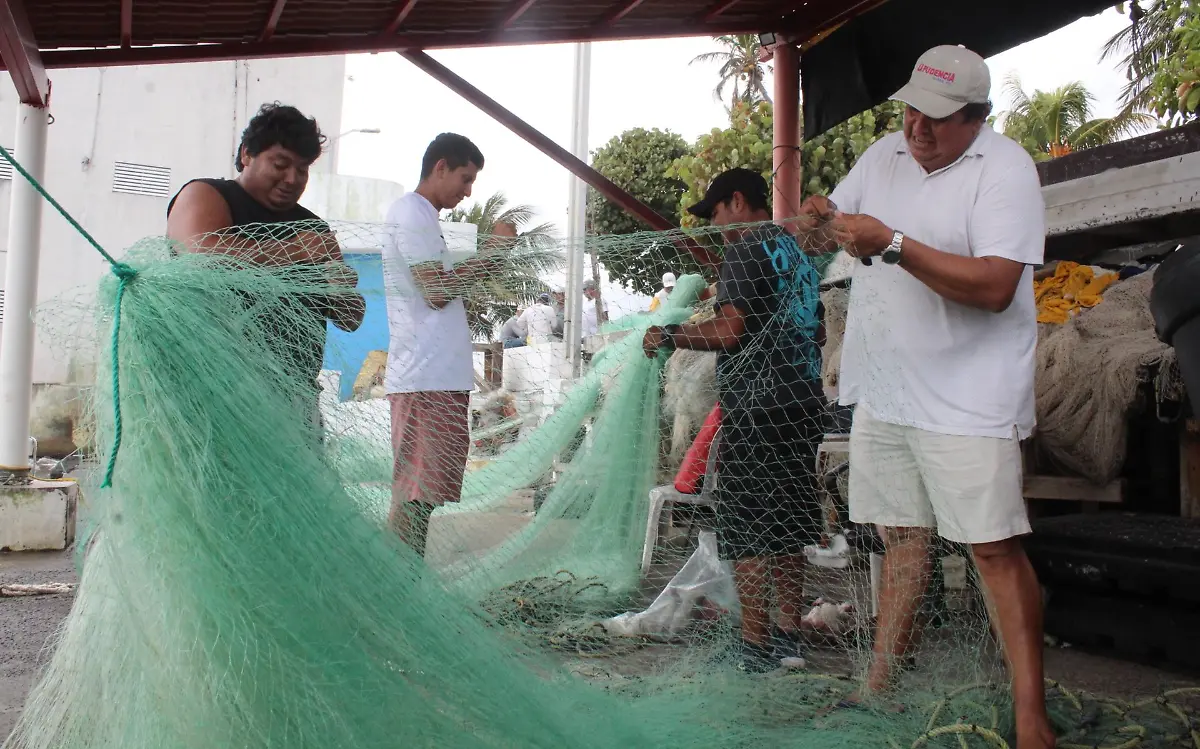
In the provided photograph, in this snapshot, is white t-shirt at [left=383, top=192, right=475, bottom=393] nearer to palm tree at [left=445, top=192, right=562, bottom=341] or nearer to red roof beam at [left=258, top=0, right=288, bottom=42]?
palm tree at [left=445, top=192, right=562, bottom=341]

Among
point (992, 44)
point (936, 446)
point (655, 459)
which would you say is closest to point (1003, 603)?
point (936, 446)

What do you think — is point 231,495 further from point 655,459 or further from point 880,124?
point 880,124

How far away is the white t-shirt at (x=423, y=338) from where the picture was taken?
3064 mm

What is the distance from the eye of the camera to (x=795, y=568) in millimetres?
3227

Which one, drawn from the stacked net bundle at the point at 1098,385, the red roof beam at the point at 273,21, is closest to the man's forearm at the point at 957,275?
the stacked net bundle at the point at 1098,385

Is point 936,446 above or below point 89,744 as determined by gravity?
above

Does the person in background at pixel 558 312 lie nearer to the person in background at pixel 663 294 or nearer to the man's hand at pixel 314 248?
the person in background at pixel 663 294

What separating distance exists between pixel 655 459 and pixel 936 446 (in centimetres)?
176

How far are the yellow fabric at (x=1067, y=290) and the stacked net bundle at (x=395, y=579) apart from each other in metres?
1.84

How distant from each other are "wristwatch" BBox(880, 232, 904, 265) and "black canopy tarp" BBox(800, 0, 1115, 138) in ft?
6.99

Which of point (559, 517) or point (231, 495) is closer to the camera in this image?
point (231, 495)

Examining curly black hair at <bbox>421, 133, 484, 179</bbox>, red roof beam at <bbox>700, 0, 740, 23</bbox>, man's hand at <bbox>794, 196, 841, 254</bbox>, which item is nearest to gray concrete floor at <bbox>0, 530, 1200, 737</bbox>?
curly black hair at <bbox>421, 133, 484, 179</bbox>

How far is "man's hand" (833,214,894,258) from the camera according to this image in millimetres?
2262

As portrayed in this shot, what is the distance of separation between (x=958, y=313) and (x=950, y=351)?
0.34ft
